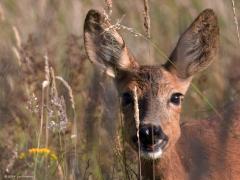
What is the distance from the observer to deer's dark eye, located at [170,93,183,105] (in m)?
8.14

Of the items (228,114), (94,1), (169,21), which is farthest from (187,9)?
(228,114)

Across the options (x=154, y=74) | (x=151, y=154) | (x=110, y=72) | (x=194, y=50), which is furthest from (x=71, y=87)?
(x=151, y=154)

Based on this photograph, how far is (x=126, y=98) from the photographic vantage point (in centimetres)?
827

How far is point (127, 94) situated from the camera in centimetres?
827

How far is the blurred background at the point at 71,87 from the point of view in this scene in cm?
802

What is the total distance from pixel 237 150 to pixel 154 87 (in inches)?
39.9

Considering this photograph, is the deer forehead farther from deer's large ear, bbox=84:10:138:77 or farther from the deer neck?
the deer neck

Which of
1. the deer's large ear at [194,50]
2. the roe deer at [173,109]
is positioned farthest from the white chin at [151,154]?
the deer's large ear at [194,50]

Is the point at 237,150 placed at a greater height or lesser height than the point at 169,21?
lesser

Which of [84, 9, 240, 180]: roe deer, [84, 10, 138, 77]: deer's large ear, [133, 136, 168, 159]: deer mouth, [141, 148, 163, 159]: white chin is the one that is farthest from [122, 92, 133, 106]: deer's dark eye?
[141, 148, 163, 159]: white chin

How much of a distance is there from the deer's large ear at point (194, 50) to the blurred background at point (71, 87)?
12.2 inches

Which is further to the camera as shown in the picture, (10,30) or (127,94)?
(10,30)

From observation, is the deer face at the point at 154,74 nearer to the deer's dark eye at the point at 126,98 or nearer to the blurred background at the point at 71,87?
the deer's dark eye at the point at 126,98

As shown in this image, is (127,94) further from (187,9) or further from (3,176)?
(187,9)
